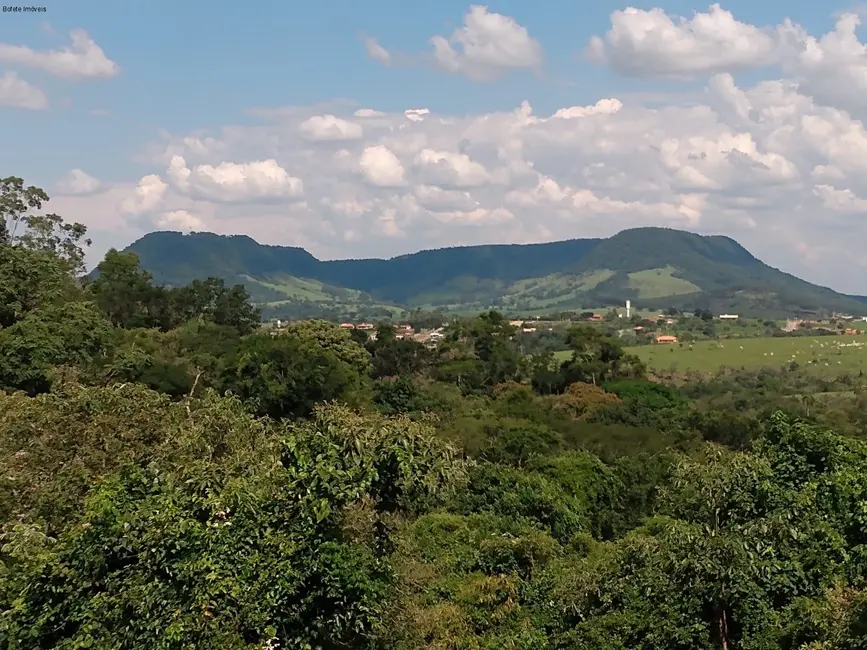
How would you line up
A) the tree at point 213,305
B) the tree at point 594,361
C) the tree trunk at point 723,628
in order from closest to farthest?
the tree trunk at point 723,628 → the tree at point 213,305 → the tree at point 594,361

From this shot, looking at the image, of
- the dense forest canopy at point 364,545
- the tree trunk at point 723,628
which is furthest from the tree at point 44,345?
the tree trunk at point 723,628

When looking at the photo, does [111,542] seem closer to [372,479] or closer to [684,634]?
[372,479]

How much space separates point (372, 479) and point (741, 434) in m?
34.2

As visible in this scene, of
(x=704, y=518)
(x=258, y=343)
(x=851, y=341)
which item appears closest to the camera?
(x=704, y=518)

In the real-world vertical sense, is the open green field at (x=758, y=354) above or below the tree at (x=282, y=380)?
below

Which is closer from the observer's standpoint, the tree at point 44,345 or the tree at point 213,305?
the tree at point 44,345

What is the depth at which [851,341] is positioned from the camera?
131 meters

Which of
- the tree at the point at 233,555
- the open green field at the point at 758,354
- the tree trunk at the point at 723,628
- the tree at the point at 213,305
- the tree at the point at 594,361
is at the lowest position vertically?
the open green field at the point at 758,354

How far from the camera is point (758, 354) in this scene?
113m

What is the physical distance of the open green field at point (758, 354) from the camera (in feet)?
337

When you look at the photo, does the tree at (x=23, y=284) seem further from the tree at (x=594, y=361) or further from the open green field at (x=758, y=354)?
the open green field at (x=758, y=354)

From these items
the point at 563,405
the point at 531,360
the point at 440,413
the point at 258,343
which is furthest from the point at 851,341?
the point at 258,343

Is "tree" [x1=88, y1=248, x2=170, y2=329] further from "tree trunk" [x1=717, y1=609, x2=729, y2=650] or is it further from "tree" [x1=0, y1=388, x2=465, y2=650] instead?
"tree trunk" [x1=717, y1=609, x2=729, y2=650]

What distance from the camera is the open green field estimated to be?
10262cm
